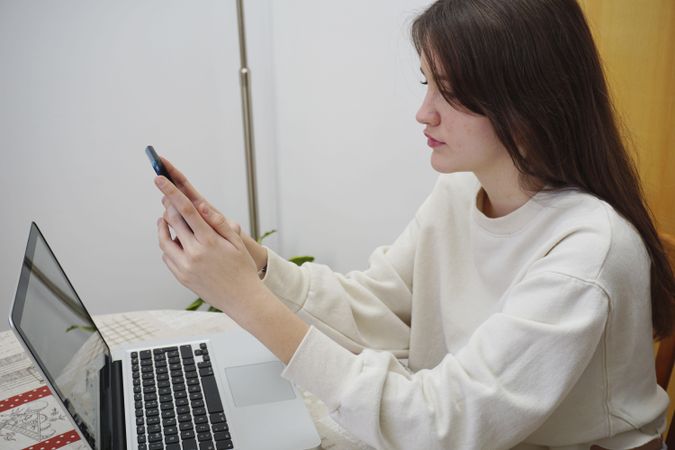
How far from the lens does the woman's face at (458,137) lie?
0.92m

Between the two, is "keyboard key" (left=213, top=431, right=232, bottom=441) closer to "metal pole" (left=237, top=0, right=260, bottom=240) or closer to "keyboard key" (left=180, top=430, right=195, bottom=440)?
"keyboard key" (left=180, top=430, right=195, bottom=440)

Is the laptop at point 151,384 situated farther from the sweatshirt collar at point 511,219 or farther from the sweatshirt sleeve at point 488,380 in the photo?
the sweatshirt collar at point 511,219

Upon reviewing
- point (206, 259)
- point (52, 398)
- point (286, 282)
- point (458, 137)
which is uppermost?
point (458, 137)

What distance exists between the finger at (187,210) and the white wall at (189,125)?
1.06 meters

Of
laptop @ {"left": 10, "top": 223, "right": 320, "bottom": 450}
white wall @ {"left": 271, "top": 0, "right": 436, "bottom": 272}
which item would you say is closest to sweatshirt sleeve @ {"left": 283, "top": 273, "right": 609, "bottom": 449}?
laptop @ {"left": 10, "top": 223, "right": 320, "bottom": 450}

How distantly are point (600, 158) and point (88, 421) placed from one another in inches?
28.5

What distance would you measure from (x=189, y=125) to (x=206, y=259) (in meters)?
1.60

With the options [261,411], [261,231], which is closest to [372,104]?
[261,231]

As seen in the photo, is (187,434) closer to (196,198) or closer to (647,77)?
(196,198)

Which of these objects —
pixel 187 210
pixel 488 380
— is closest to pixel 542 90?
pixel 488 380

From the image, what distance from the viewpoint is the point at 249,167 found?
93.7 inches

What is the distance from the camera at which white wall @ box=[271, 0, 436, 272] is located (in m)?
1.88

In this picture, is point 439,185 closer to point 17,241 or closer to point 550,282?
point 550,282

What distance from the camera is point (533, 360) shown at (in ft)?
2.64
